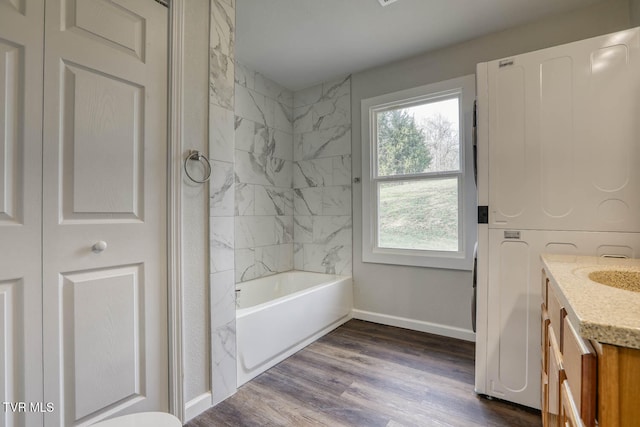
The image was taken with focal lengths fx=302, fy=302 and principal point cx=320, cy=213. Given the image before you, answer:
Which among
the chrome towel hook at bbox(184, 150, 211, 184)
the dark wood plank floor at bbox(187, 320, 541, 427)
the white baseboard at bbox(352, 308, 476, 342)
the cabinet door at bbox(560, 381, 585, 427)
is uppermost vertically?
the chrome towel hook at bbox(184, 150, 211, 184)

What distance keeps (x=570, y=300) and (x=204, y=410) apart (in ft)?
5.80

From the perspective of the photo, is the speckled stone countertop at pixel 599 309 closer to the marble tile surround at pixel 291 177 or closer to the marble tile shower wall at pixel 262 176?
the marble tile surround at pixel 291 177

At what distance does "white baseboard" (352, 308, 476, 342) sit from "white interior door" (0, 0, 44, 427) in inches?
98.3

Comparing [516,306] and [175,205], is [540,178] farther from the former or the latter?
[175,205]

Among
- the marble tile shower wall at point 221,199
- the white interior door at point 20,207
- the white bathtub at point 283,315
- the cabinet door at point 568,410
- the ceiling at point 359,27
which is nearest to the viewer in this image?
the cabinet door at point 568,410

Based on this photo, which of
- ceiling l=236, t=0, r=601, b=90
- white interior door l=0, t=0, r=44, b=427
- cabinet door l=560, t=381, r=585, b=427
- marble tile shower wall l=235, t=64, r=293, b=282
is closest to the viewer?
cabinet door l=560, t=381, r=585, b=427

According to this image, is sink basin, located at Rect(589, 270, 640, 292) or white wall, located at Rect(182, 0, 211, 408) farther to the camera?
white wall, located at Rect(182, 0, 211, 408)

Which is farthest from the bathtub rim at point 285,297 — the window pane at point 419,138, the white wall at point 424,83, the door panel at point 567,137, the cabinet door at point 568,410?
the cabinet door at point 568,410

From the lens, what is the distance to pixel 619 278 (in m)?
1.09

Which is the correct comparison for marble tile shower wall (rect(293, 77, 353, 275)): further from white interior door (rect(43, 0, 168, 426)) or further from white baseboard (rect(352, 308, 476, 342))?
white interior door (rect(43, 0, 168, 426))

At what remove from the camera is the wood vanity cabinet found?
59 cm

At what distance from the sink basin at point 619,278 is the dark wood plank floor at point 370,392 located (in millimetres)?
947

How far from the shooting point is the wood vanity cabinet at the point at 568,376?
0.59 meters

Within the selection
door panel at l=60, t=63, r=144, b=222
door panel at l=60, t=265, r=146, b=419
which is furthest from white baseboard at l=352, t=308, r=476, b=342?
door panel at l=60, t=63, r=144, b=222
